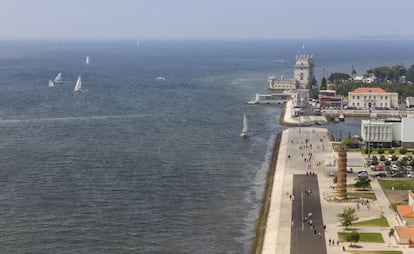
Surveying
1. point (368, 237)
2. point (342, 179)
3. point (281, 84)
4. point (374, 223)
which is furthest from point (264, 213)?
point (281, 84)

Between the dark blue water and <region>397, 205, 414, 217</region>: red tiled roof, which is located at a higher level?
<region>397, 205, 414, 217</region>: red tiled roof

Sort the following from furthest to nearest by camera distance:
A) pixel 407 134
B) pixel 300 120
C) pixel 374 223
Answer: pixel 300 120 < pixel 407 134 < pixel 374 223

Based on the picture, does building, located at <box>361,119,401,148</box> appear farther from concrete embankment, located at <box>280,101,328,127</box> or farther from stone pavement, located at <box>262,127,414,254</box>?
concrete embankment, located at <box>280,101,328,127</box>

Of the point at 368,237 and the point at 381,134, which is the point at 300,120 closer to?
the point at 381,134

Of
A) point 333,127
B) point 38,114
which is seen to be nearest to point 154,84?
point 38,114

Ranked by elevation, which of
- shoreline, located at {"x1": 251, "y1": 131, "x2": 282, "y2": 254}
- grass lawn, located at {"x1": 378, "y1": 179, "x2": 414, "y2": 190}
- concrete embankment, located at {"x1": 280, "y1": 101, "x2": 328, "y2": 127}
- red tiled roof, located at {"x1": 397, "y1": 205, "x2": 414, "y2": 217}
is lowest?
shoreline, located at {"x1": 251, "y1": 131, "x2": 282, "y2": 254}

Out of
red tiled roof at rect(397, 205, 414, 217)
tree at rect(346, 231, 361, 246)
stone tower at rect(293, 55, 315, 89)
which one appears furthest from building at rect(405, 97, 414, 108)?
tree at rect(346, 231, 361, 246)
